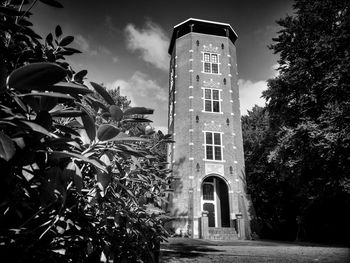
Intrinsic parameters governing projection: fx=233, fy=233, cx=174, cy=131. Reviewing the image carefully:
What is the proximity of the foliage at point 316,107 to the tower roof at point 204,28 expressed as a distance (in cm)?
785

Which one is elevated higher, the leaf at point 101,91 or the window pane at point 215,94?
the window pane at point 215,94

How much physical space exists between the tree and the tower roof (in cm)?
773

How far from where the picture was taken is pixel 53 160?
75cm

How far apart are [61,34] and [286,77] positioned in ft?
48.9

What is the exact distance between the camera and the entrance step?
15164 millimetres

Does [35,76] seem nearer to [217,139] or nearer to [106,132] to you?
[106,132]

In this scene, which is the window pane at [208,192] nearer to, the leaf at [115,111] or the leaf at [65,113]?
the leaf at [115,111]

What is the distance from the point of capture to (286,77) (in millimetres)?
13961

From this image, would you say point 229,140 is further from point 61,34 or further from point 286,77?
point 61,34

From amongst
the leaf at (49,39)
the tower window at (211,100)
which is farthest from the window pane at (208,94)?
the leaf at (49,39)

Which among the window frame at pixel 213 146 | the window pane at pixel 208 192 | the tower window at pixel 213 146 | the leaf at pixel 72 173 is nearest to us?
the leaf at pixel 72 173

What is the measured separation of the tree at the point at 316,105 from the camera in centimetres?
1088

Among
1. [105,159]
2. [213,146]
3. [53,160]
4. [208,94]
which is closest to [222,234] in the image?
[213,146]

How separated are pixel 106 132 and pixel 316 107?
47.3 feet
